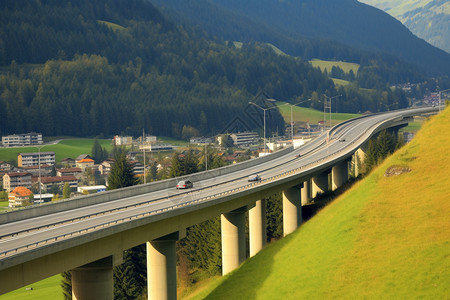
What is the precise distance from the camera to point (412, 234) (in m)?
52.4

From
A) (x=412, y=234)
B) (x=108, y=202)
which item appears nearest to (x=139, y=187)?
(x=108, y=202)

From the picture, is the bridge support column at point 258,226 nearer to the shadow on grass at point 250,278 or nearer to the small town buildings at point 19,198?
the shadow on grass at point 250,278

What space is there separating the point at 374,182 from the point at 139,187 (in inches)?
860

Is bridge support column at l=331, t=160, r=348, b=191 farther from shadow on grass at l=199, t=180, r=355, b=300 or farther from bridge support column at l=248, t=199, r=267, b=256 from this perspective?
shadow on grass at l=199, t=180, r=355, b=300

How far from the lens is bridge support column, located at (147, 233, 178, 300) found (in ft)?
190

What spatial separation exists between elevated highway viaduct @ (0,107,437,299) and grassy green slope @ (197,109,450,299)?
577 cm

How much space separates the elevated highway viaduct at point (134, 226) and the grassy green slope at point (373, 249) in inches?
227

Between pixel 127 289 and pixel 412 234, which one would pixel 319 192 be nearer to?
pixel 127 289

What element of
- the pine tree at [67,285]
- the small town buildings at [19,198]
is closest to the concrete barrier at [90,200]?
the pine tree at [67,285]

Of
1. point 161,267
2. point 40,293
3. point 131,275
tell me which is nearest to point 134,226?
point 161,267

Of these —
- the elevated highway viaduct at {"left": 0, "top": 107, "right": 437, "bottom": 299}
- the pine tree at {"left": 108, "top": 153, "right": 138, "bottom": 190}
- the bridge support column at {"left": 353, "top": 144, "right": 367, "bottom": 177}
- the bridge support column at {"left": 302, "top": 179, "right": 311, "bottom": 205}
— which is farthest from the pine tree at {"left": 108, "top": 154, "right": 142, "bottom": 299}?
the bridge support column at {"left": 353, "top": 144, "right": 367, "bottom": 177}

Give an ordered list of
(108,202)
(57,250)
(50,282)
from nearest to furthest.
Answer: (57,250), (108,202), (50,282)

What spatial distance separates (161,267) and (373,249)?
16.9 m

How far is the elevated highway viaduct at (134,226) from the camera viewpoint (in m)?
42.2
